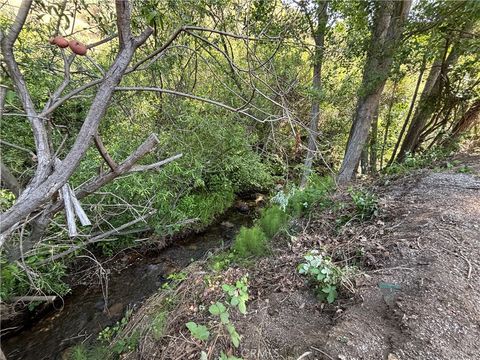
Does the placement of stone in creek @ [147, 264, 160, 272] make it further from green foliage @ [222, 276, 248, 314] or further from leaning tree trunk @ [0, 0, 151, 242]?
leaning tree trunk @ [0, 0, 151, 242]

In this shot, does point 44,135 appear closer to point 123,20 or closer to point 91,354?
point 123,20

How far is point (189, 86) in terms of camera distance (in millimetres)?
4793

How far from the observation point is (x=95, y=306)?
10.9 feet

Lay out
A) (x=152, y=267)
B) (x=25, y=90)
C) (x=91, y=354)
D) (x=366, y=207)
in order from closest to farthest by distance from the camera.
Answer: (x=25, y=90)
(x=91, y=354)
(x=366, y=207)
(x=152, y=267)

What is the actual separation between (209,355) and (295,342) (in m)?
0.55

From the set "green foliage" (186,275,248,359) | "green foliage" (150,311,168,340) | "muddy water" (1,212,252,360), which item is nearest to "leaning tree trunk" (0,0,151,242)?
"green foliage" (186,275,248,359)

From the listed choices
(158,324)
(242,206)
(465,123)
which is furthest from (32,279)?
(465,123)

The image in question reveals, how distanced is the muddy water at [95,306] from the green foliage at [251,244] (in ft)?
4.94

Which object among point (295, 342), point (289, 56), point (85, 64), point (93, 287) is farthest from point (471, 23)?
point (93, 287)

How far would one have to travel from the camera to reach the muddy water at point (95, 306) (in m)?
2.78

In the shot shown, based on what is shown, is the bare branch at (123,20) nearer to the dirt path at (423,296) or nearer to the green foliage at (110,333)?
the dirt path at (423,296)

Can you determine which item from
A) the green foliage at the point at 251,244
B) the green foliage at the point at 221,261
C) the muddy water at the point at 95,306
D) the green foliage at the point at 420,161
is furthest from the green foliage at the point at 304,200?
the muddy water at the point at 95,306

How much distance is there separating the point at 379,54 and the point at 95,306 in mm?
5390

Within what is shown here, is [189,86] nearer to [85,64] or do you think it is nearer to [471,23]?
[85,64]
